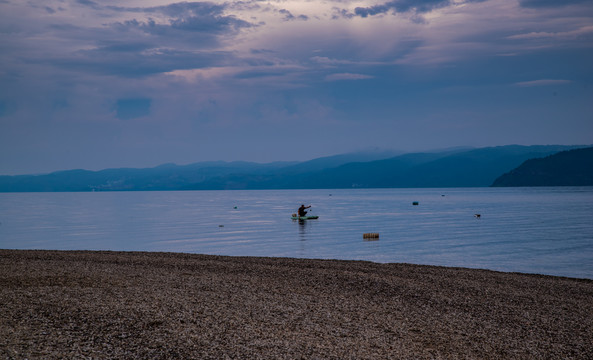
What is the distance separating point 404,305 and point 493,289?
548 centimetres

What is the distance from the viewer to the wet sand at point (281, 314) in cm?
1104

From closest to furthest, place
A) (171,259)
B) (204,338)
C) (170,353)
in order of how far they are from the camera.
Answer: (170,353), (204,338), (171,259)

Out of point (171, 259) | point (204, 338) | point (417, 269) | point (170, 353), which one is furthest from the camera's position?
point (171, 259)

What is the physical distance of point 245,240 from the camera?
47.4m

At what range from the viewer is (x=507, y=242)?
149 feet

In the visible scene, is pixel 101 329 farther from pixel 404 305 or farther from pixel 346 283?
pixel 346 283

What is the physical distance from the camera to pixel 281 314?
14320 mm

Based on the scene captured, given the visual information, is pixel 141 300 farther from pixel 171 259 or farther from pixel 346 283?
pixel 171 259

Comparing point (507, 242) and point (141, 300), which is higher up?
point (141, 300)

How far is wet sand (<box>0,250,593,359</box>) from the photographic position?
11039mm

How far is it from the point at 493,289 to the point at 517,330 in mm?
6192

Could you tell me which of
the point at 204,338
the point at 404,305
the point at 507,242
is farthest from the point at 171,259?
the point at 507,242

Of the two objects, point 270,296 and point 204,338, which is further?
point 270,296

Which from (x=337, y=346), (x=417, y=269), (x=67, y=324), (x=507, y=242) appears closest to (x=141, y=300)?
(x=67, y=324)
